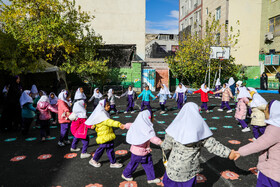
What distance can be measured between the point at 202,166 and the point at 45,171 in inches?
152

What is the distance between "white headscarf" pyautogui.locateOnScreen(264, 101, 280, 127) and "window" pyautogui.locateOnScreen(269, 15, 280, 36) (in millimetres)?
27767

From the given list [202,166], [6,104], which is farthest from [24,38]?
[202,166]

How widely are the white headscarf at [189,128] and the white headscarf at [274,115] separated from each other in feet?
2.83

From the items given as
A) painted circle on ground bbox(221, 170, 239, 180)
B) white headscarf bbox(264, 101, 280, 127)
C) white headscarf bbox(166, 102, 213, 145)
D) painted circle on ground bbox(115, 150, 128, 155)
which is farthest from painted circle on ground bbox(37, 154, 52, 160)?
white headscarf bbox(264, 101, 280, 127)

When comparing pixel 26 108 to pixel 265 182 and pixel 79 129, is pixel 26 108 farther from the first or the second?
pixel 265 182

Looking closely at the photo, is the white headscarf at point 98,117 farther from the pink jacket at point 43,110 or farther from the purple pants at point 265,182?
the purple pants at point 265,182

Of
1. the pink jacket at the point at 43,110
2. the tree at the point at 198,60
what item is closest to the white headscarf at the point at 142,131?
the pink jacket at the point at 43,110

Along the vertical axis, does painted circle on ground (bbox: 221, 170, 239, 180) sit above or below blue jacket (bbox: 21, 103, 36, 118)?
below

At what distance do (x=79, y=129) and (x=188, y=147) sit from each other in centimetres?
353

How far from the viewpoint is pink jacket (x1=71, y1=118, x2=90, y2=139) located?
5.57 meters

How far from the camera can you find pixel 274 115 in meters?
2.86

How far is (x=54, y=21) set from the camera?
1552 cm

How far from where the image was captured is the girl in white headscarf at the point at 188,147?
3.04 m

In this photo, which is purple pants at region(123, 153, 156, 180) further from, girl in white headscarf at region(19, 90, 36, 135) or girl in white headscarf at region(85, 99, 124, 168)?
girl in white headscarf at region(19, 90, 36, 135)
